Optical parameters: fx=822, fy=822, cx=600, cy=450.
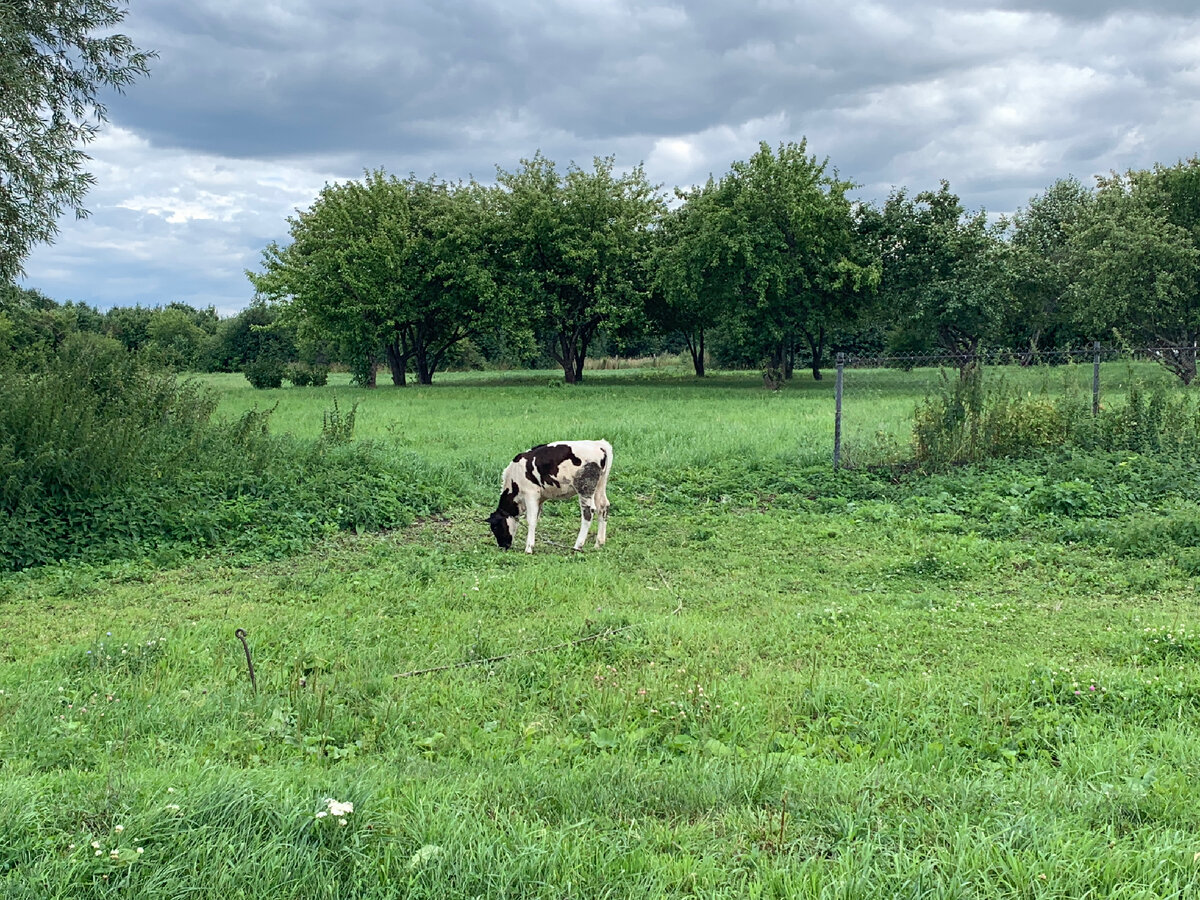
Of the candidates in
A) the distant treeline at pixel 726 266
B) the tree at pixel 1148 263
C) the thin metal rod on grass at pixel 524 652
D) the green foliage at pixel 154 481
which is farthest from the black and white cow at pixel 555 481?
the tree at pixel 1148 263

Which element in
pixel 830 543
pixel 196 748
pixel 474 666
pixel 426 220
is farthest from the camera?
pixel 426 220

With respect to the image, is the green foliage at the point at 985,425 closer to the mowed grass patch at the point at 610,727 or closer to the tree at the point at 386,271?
the mowed grass patch at the point at 610,727

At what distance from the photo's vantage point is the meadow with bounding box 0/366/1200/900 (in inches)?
122

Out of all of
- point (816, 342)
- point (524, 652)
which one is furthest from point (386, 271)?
point (524, 652)

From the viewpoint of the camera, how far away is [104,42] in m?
12.1

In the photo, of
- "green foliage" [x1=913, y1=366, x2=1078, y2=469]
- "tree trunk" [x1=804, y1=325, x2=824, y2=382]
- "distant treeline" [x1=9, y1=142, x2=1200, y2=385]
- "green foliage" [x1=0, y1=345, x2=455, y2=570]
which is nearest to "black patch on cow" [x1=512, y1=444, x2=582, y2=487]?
"green foliage" [x1=0, y1=345, x2=455, y2=570]

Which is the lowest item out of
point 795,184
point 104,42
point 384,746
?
point 384,746

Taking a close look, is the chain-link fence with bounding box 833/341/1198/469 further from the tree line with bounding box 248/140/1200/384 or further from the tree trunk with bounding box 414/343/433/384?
the tree trunk with bounding box 414/343/433/384

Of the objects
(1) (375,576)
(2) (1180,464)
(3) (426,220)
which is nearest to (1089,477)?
(2) (1180,464)

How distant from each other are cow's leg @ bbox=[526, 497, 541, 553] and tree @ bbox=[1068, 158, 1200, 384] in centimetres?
3224

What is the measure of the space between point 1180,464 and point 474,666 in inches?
453

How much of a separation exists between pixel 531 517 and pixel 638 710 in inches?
213

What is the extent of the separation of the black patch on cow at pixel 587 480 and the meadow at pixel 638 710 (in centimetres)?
79

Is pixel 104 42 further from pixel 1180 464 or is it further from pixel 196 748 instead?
pixel 1180 464
